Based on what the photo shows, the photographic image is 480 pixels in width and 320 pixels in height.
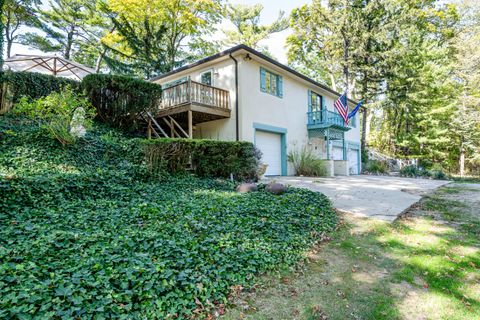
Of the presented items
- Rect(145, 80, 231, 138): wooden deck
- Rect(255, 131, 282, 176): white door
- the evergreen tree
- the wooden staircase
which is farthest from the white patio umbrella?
the evergreen tree

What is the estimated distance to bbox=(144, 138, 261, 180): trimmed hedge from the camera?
635cm

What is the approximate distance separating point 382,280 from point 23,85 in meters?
10.9

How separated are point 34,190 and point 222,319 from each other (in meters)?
3.86

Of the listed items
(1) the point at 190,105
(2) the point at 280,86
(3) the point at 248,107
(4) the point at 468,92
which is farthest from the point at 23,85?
(4) the point at 468,92

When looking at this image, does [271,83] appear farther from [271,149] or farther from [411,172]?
[411,172]

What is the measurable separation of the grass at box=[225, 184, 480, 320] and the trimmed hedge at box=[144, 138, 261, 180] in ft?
→ 12.8

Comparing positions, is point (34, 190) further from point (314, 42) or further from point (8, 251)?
point (314, 42)

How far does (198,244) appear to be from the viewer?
3037mm

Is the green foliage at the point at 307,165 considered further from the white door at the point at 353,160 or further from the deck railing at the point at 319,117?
the white door at the point at 353,160

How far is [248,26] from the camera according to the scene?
22.9m

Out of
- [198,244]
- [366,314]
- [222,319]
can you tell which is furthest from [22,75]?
[366,314]

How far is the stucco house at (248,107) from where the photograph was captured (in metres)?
10.4

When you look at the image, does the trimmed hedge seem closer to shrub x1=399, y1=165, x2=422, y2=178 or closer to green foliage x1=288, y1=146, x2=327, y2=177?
green foliage x1=288, y1=146, x2=327, y2=177

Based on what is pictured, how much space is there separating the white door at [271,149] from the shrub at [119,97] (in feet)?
14.9
